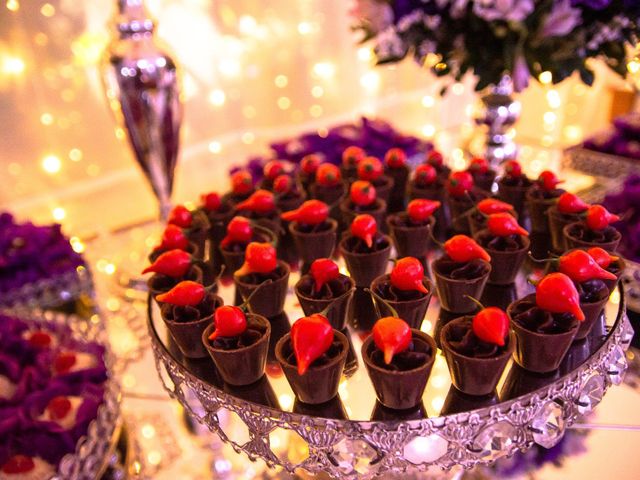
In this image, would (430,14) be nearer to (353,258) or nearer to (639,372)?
(353,258)

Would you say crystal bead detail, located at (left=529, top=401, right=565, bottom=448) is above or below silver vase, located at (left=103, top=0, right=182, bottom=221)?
below

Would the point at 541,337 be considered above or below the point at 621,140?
above

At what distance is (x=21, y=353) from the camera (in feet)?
3.73

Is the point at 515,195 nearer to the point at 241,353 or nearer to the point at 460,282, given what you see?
the point at 460,282

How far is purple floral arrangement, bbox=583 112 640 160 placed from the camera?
72.4 inches

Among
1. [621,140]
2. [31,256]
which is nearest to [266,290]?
[31,256]

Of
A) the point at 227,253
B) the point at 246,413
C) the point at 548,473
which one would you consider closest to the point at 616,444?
the point at 548,473

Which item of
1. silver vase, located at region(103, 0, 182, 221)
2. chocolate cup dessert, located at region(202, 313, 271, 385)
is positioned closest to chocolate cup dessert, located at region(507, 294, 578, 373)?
chocolate cup dessert, located at region(202, 313, 271, 385)

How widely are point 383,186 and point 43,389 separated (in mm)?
821

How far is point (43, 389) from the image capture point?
1052 millimetres

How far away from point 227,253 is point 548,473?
0.69 meters

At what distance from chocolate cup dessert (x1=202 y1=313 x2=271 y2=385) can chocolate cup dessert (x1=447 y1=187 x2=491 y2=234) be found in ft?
1.82

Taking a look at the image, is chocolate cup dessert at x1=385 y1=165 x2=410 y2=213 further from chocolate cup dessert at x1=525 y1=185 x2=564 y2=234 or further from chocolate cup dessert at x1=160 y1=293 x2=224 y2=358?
chocolate cup dessert at x1=160 y1=293 x2=224 y2=358

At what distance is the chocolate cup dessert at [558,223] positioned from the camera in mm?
1148
